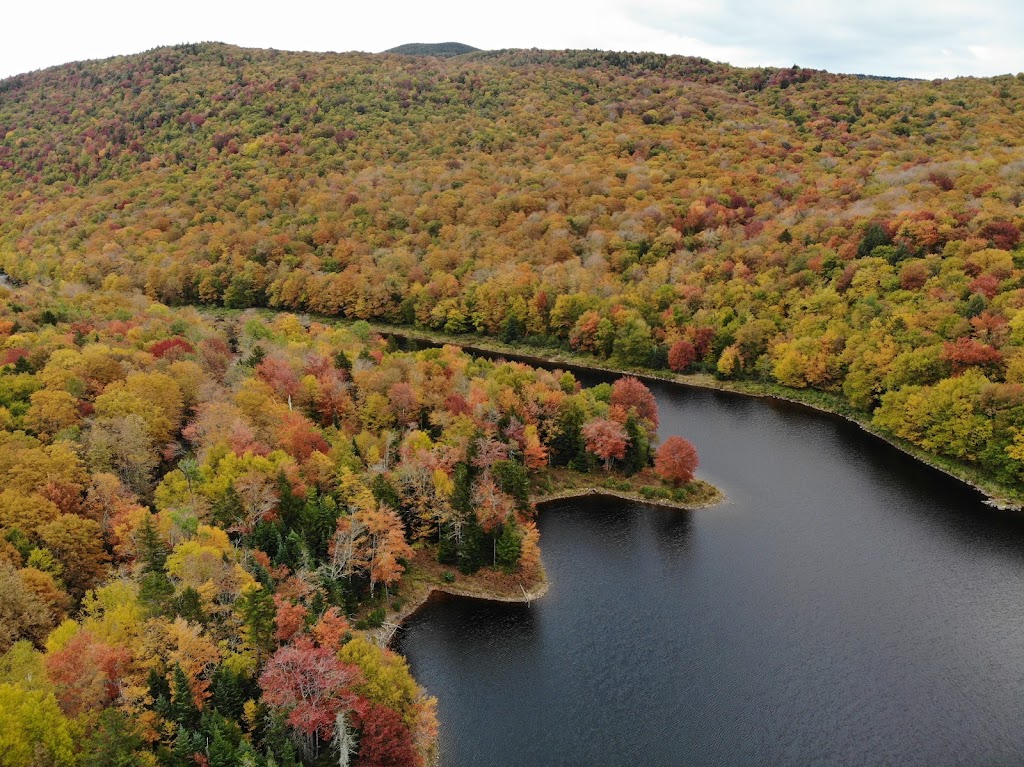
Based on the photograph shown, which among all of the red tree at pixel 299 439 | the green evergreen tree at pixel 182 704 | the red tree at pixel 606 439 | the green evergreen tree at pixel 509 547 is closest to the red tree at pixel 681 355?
the red tree at pixel 606 439

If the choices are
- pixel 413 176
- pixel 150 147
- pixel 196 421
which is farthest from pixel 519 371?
pixel 150 147

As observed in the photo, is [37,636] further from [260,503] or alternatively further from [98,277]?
[98,277]

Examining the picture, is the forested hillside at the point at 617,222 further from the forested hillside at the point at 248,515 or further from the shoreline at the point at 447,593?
the shoreline at the point at 447,593

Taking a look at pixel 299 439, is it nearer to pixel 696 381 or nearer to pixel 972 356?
pixel 696 381

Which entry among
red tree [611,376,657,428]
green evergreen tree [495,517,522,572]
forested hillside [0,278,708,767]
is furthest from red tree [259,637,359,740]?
red tree [611,376,657,428]

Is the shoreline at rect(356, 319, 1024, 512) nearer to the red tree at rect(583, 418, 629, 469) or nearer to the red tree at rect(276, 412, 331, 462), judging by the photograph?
the red tree at rect(583, 418, 629, 469)

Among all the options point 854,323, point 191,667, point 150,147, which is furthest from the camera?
point 150,147
